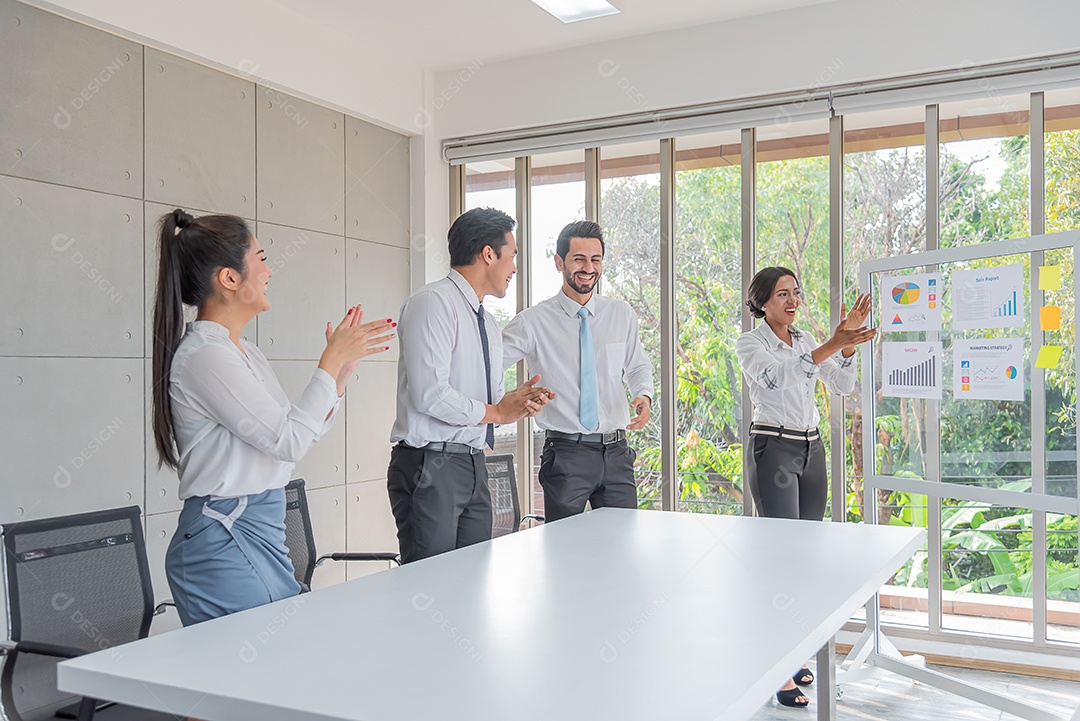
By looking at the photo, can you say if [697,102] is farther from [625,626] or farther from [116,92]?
[625,626]

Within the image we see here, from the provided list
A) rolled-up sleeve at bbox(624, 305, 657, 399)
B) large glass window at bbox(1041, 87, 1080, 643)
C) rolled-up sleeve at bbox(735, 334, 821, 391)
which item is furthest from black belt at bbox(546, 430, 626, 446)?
large glass window at bbox(1041, 87, 1080, 643)

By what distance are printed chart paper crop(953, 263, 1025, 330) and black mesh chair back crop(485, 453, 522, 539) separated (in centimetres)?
194

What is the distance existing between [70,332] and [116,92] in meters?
1.00

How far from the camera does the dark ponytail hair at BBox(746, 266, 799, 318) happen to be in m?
3.86

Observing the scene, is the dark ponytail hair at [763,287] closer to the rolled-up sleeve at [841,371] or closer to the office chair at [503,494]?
the rolled-up sleeve at [841,371]

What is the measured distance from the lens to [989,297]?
3.36 metres

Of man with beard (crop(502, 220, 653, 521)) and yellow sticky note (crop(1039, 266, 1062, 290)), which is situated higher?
yellow sticky note (crop(1039, 266, 1062, 290))

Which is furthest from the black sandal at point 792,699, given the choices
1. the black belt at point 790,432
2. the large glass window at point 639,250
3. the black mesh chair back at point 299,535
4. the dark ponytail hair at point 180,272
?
the dark ponytail hair at point 180,272

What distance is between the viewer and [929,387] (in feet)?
11.8

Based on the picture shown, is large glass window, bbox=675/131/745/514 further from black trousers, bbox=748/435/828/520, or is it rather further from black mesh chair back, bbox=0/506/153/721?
black mesh chair back, bbox=0/506/153/721

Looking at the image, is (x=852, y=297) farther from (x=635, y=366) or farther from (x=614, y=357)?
(x=614, y=357)

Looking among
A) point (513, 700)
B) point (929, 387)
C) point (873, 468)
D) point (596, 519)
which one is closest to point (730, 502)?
point (873, 468)

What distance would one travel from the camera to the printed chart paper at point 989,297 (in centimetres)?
326

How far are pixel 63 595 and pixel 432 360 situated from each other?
1.19 m
